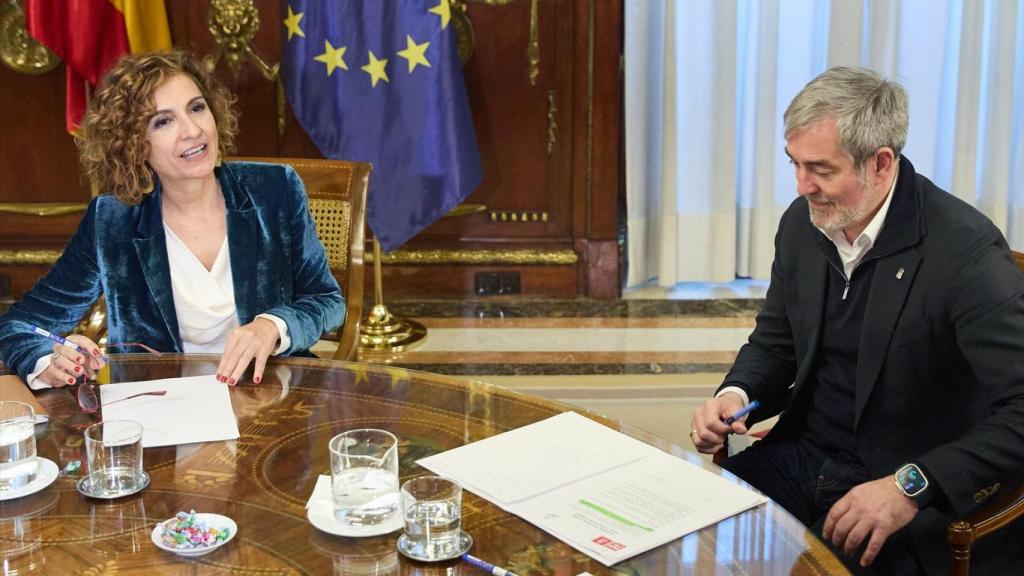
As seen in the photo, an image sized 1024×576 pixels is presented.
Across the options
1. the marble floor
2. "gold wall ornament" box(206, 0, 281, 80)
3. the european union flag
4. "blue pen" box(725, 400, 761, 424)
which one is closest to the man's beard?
"blue pen" box(725, 400, 761, 424)

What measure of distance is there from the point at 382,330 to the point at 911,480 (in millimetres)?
2858

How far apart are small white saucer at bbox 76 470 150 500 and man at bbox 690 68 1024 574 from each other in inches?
37.8

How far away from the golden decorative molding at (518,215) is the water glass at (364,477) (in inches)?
132

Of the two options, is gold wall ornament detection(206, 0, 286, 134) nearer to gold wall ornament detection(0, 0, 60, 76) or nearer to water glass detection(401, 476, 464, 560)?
gold wall ornament detection(0, 0, 60, 76)

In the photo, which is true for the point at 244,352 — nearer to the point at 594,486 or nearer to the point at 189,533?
the point at 189,533

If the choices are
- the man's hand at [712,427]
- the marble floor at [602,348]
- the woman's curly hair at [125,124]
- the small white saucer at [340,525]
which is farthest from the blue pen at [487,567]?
the marble floor at [602,348]

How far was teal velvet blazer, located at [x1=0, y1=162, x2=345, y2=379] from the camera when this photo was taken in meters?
2.36

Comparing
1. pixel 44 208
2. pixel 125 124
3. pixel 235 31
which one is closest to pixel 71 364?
pixel 125 124

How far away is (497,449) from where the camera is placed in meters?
1.68

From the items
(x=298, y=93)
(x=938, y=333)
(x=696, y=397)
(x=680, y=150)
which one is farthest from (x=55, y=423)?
(x=680, y=150)

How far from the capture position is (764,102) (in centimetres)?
484

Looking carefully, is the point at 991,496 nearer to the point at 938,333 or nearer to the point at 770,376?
the point at 938,333

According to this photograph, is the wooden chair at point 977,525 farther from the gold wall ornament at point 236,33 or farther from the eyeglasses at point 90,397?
the gold wall ornament at point 236,33

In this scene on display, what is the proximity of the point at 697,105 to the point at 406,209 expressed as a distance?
137cm
